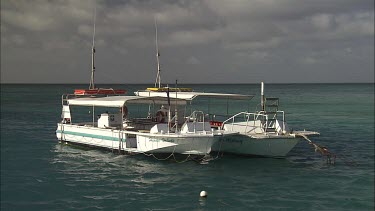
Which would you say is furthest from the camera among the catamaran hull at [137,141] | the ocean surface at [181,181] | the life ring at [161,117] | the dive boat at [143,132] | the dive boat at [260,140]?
the life ring at [161,117]

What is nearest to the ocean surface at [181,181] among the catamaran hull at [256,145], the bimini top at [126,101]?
the catamaran hull at [256,145]

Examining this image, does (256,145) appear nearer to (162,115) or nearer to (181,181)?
(181,181)

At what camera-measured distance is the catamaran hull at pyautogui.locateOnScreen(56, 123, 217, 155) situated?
80.0 feet

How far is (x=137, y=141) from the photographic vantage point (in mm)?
26516

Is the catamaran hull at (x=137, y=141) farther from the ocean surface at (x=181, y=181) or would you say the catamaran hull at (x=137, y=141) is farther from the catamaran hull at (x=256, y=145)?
the catamaran hull at (x=256, y=145)

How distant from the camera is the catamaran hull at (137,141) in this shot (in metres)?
24.4

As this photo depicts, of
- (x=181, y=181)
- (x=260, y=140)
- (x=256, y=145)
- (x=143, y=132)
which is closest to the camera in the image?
(x=181, y=181)

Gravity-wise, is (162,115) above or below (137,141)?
above

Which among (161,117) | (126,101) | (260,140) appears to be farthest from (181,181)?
(161,117)

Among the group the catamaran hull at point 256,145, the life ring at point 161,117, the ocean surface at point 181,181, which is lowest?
the ocean surface at point 181,181

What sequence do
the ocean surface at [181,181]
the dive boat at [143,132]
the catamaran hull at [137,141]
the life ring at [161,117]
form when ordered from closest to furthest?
the ocean surface at [181,181], the catamaran hull at [137,141], the dive boat at [143,132], the life ring at [161,117]

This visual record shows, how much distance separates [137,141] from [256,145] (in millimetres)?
7105

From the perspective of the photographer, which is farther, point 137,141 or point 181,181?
point 137,141

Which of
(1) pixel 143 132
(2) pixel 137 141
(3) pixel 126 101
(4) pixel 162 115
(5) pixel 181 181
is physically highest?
(3) pixel 126 101
